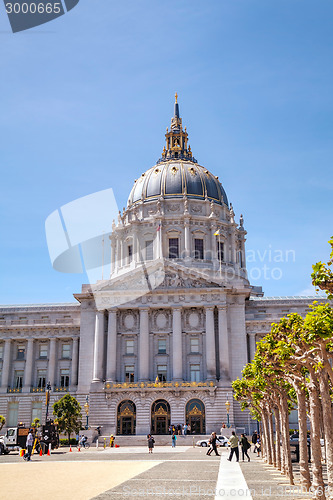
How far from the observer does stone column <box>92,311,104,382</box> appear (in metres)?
75.9

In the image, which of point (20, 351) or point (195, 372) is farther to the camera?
point (20, 351)

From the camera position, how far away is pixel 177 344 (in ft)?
249

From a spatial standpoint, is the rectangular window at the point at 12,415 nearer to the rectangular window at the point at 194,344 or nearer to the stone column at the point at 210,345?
the rectangular window at the point at 194,344

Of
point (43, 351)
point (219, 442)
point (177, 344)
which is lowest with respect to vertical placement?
point (219, 442)

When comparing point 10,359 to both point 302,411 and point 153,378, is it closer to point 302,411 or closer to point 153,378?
point 153,378

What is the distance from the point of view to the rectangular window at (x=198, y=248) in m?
97.4

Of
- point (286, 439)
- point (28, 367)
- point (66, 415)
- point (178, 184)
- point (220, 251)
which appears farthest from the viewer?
point (178, 184)

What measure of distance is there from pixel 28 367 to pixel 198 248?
34.6 m

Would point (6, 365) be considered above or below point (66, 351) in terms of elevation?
below

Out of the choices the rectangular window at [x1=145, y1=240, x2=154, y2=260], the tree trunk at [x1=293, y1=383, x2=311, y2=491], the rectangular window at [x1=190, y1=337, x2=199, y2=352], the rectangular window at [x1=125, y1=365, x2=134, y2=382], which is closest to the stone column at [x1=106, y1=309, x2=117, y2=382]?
the rectangular window at [x1=125, y1=365, x2=134, y2=382]

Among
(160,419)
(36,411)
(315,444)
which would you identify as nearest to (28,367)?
(36,411)

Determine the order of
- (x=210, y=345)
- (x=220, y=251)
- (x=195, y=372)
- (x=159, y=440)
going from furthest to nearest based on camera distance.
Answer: (x=220, y=251), (x=195, y=372), (x=210, y=345), (x=159, y=440)

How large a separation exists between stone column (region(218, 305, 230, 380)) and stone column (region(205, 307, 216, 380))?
97 centimetres

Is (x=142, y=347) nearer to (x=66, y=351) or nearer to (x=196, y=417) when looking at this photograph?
(x=196, y=417)
